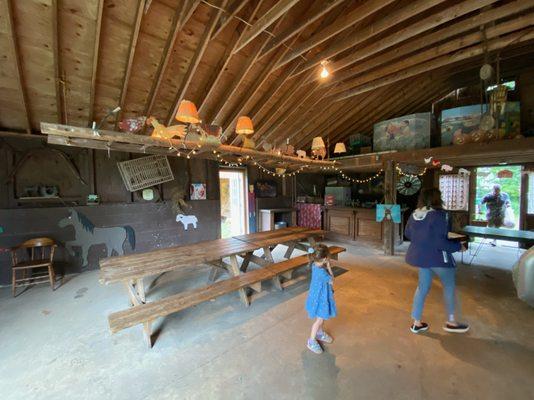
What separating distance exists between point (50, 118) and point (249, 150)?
3332 millimetres

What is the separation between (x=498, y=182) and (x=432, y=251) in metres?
6.42

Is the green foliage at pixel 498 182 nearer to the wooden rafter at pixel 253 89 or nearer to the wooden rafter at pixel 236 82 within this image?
the wooden rafter at pixel 253 89

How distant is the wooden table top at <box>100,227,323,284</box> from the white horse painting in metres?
1.93

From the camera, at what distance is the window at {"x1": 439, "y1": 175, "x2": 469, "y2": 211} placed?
22.3 ft

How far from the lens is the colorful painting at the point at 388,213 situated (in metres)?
5.16

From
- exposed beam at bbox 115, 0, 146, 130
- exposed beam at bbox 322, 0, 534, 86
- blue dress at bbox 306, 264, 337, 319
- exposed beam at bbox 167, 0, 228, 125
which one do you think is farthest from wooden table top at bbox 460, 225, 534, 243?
exposed beam at bbox 115, 0, 146, 130

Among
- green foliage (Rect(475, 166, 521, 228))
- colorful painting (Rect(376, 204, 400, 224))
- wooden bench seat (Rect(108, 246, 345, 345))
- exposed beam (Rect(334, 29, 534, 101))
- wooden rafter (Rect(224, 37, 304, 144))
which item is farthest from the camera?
green foliage (Rect(475, 166, 521, 228))

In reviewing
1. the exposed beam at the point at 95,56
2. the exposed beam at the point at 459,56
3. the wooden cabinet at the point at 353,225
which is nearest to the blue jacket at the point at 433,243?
the exposed beam at the point at 459,56

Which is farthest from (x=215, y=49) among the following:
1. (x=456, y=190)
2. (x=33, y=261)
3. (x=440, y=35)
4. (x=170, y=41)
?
(x=456, y=190)

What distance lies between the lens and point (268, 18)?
271 cm

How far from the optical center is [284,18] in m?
3.18

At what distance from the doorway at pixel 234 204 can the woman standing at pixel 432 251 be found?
497 cm

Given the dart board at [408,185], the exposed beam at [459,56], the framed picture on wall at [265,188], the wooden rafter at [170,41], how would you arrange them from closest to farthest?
the wooden rafter at [170,41]
the exposed beam at [459,56]
the framed picture on wall at [265,188]
the dart board at [408,185]

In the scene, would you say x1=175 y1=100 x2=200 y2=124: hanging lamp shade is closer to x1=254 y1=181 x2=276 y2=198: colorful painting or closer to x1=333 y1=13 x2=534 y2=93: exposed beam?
x1=333 y1=13 x2=534 y2=93: exposed beam
